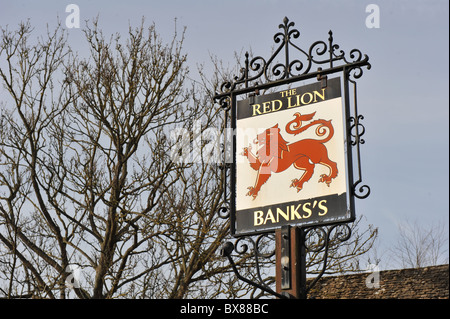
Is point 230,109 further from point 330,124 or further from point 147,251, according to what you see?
point 147,251

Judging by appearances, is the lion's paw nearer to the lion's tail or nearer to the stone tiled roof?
the lion's tail

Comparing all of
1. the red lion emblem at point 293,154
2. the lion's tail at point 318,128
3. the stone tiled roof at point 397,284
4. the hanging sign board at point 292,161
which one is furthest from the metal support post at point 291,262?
the stone tiled roof at point 397,284

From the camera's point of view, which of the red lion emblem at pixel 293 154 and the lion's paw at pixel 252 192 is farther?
the lion's paw at pixel 252 192

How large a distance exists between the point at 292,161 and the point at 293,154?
6 centimetres

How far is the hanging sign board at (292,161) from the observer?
5.46 metres

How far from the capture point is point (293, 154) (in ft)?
18.7

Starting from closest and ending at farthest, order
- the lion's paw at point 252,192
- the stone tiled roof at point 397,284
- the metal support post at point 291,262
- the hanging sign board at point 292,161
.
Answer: the metal support post at point 291,262 < the hanging sign board at point 292,161 < the lion's paw at point 252,192 < the stone tiled roof at point 397,284

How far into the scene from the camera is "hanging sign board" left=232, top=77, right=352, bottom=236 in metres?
5.46

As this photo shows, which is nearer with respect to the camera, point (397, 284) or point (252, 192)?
point (252, 192)

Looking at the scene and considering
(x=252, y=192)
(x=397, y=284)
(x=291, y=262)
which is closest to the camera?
(x=291, y=262)

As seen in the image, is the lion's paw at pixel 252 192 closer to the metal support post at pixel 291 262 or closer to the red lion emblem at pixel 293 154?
the red lion emblem at pixel 293 154

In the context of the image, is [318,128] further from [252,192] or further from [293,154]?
[252,192]

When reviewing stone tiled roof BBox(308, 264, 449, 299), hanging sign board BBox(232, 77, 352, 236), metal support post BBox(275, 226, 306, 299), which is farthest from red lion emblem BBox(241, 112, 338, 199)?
stone tiled roof BBox(308, 264, 449, 299)

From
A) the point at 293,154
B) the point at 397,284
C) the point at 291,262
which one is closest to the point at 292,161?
the point at 293,154
